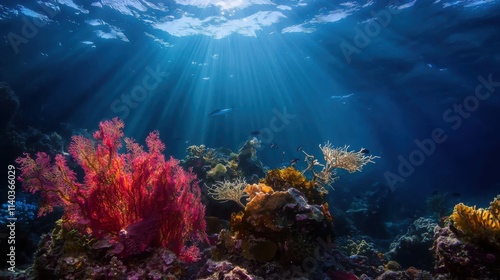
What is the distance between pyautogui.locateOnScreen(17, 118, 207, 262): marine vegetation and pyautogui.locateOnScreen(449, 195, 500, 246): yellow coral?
4667 mm

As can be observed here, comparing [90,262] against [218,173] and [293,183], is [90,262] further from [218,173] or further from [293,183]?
[218,173]

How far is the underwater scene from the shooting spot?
4125 mm

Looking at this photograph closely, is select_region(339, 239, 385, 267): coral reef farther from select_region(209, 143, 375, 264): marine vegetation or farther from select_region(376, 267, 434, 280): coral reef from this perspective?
select_region(209, 143, 375, 264): marine vegetation

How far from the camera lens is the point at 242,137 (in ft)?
152

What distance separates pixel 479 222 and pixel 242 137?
140 feet

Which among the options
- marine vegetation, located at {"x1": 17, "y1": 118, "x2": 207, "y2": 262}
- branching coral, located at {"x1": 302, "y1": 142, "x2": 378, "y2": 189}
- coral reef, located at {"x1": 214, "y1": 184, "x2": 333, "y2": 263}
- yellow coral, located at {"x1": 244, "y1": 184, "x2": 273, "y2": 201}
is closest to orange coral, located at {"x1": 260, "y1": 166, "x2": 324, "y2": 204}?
branching coral, located at {"x1": 302, "y1": 142, "x2": 378, "y2": 189}

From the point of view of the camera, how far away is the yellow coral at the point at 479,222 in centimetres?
390

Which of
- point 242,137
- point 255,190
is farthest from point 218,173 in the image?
point 242,137

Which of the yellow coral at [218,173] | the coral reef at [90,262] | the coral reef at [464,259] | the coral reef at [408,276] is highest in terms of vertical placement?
the coral reef at [464,259]

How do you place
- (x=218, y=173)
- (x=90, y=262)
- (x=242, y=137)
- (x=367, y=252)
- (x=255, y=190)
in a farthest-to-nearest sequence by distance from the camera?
(x=242, y=137), (x=218, y=173), (x=367, y=252), (x=255, y=190), (x=90, y=262)

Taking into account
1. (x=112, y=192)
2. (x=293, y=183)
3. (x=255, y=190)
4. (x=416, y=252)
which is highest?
(x=112, y=192)

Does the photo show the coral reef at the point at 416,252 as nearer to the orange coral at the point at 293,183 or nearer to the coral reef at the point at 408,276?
the orange coral at the point at 293,183

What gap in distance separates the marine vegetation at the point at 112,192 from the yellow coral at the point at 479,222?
467 centimetres

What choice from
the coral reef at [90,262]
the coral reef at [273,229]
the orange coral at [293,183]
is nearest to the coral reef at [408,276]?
the coral reef at [273,229]
